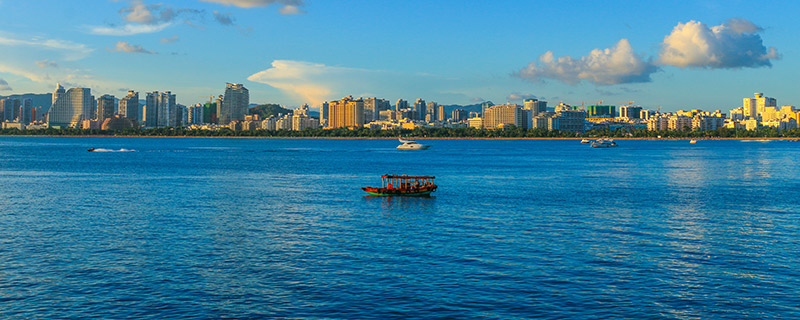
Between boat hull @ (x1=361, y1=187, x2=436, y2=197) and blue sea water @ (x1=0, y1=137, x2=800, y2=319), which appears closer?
blue sea water @ (x1=0, y1=137, x2=800, y2=319)

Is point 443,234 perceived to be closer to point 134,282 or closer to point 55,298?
point 134,282

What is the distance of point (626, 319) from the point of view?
92.2 feet

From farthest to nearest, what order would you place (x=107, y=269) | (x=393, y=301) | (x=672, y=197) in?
(x=672, y=197), (x=107, y=269), (x=393, y=301)

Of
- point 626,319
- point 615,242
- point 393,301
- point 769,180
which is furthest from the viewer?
point 769,180

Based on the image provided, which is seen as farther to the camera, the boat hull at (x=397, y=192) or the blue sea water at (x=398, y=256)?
the boat hull at (x=397, y=192)

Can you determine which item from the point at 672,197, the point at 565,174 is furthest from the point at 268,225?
the point at 565,174

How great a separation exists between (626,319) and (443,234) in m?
21.6

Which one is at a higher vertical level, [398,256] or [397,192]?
[397,192]

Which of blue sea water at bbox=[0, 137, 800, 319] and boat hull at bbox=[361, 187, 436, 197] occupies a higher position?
boat hull at bbox=[361, 187, 436, 197]

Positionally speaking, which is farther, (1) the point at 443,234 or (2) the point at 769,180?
(2) the point at 769,180

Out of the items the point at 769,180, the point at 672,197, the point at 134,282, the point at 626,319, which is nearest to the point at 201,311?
the point at 134,282

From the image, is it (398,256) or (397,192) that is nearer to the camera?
(398,256)

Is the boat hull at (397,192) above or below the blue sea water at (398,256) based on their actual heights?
above

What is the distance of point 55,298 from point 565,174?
93.5 meters
